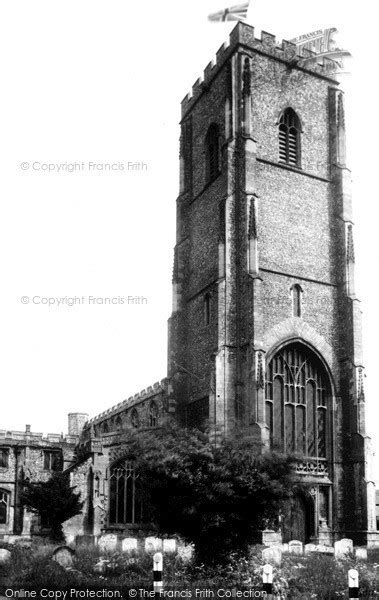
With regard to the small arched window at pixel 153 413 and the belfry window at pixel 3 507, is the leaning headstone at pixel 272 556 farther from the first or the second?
the belfry window at pixel 3 507

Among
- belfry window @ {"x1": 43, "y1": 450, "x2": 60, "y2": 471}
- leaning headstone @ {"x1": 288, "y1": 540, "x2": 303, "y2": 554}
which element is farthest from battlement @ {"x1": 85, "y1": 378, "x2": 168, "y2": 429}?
leaning headstone @ {"x1": 288, "y1": 540, "x2": 303, "y2": 554}

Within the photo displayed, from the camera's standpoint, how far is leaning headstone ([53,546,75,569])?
18578 millimetres

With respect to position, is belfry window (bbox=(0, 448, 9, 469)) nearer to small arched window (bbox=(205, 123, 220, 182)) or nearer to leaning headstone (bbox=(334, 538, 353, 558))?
small arched window (bbox=(205, 123, 220, 182))

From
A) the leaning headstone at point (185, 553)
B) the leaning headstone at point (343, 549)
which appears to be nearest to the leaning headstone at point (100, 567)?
the leaning headstone at point (185, 553)

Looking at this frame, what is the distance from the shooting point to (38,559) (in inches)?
730

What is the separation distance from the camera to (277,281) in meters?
35.4

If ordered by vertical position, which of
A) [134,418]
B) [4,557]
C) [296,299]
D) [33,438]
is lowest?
[4,557]

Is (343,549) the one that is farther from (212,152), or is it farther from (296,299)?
(212,152)

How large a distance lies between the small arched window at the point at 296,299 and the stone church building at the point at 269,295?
5 cm

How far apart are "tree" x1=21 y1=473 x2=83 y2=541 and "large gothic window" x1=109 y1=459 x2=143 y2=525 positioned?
315cm

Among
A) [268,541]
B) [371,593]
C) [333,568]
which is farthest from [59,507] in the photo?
[371,593]

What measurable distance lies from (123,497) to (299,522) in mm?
8969

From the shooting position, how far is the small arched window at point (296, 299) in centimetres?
3556

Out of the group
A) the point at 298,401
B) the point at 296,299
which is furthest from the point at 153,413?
the point at 296,299
